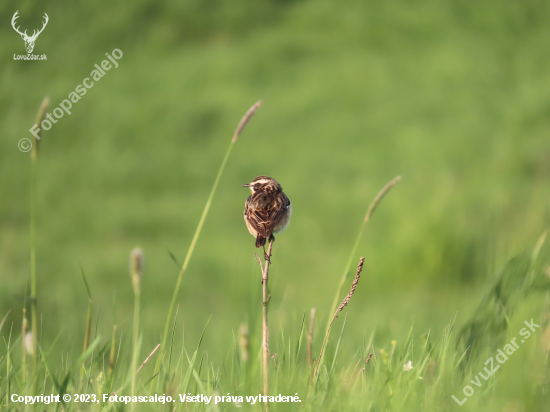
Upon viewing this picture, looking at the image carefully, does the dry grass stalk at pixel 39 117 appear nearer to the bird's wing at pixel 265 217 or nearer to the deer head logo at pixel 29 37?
the bird's wing at pixel 265 217

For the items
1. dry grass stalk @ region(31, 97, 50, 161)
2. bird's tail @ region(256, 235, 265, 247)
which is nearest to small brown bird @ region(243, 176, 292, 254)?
bird's tail @ region(256, 235, 265, 247)

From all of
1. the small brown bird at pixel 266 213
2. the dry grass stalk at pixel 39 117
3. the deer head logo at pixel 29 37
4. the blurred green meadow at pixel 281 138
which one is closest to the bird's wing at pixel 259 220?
the small brown bird at pixel 266 213

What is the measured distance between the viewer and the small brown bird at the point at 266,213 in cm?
142

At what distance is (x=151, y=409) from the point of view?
1.35m

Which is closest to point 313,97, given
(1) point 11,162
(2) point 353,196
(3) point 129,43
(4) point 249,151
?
(4) point 249,151

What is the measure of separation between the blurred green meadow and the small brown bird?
520cm

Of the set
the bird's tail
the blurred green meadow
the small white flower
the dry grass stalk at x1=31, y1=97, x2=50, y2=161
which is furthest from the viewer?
the blurred green meadow

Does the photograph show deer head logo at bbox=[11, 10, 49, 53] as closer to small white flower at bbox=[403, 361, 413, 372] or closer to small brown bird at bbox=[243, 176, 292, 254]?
small brown bird at bbox=[243, 176, 292, 254]

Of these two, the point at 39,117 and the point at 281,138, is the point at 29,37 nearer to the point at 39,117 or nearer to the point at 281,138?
the point at 281,138

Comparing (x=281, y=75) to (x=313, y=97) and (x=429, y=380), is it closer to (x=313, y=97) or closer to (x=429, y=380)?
(x=313, y=97)

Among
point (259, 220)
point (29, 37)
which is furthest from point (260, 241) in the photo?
point (29, 37)

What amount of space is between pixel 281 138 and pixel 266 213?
7.71 metres

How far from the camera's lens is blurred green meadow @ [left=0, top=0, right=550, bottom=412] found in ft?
25.6

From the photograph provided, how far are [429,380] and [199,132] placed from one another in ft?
28.0
